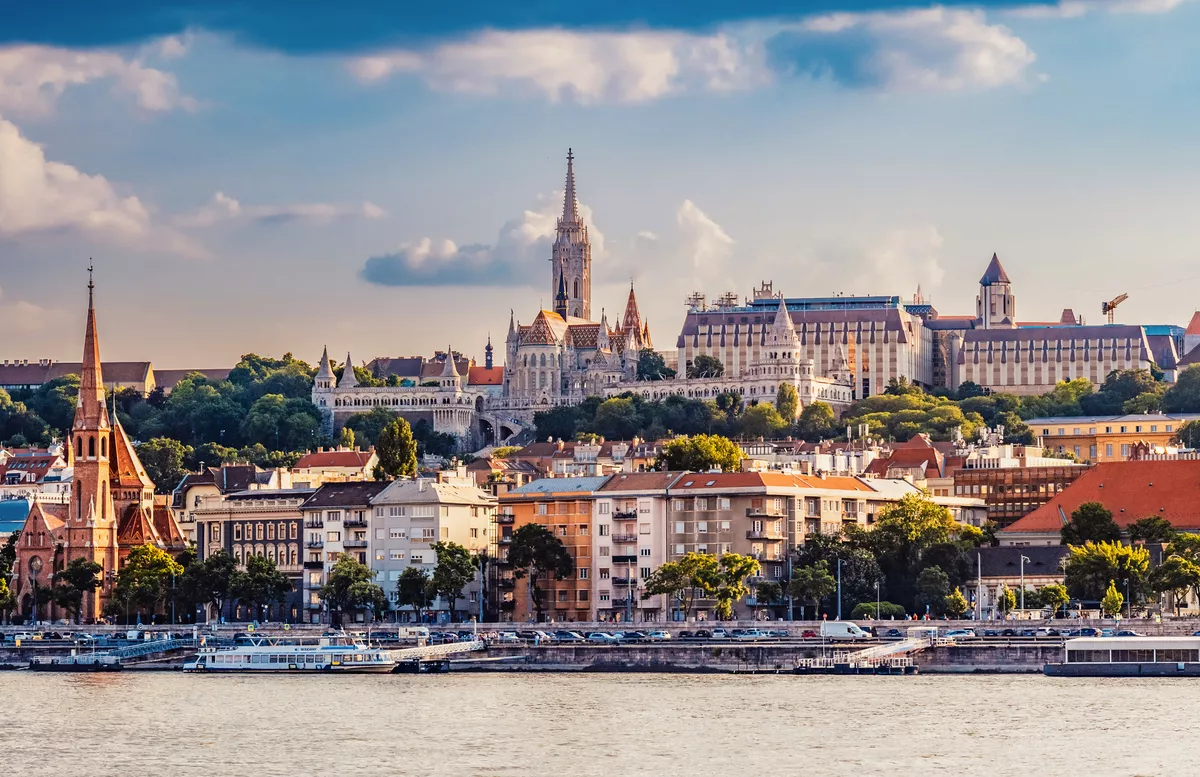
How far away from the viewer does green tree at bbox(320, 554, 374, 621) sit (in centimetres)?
11481

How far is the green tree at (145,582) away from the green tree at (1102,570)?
A: 3823 centimetres

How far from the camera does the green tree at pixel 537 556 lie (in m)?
115

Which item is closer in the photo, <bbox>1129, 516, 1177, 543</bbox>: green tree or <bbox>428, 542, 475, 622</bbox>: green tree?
<bbox>428, 542, 475, 622</bbox>: green tree

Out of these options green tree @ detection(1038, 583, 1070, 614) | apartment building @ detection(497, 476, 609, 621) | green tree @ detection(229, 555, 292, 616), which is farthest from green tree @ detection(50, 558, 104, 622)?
green tree @ detection(1038, 583, 1070, 614)

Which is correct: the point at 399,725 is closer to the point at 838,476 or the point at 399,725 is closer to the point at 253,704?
the point at 253,704

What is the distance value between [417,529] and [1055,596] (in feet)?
93.1

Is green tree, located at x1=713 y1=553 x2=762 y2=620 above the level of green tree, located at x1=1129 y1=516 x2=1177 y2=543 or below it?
below

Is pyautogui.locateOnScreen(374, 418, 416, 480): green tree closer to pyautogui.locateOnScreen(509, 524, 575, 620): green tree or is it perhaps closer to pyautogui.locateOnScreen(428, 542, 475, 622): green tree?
pyautogui.locateOnScreen(509, 524, 575, 620): green tree

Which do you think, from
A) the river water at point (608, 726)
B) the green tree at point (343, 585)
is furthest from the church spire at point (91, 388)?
the river water at point (608, 726)

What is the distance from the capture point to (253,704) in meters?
84.8

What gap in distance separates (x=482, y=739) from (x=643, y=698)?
11.7 metres

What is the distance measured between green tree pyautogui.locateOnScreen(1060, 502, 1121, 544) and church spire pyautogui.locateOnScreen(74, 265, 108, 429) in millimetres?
45763

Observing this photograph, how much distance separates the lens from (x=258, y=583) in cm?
11712

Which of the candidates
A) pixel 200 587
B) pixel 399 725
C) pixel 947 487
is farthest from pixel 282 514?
pixel 399 725
